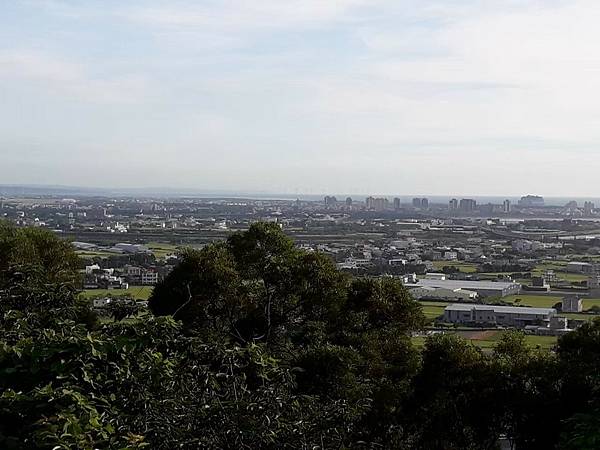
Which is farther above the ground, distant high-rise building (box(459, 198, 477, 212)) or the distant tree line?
distant high-rise building (box(459, 198, 477, 212))

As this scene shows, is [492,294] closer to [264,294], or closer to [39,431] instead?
[264,294]

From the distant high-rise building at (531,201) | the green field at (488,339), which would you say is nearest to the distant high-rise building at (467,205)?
the distant high-rise building at (531,201)

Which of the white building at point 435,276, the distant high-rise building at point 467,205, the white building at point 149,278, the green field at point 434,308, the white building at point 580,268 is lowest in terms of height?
the white building at point 435,276

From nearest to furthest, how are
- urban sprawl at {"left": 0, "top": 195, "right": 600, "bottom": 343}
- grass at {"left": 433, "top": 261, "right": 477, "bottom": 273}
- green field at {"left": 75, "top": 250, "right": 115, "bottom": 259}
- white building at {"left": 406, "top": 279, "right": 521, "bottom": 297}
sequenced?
urban sprawl at {"left": 0, "top": 195, "right": 600, "bottom": 343}, white building at {"left": 406, "top": 279, "right": 521, "bottom": 297}, green field at {"left": 75, "top": 250, "right": 115, "bottom": 259}, grass at {"left": 433, "top": 261, "right": 477, "bottom": 273}

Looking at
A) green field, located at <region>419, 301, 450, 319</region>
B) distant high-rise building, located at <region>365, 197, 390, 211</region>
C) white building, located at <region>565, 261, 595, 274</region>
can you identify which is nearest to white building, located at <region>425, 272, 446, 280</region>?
white building, located at <region>565, 261, 595, 274</region>

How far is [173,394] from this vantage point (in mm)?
4508

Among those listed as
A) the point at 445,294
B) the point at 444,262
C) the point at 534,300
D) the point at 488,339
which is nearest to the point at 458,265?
the point at 444,262

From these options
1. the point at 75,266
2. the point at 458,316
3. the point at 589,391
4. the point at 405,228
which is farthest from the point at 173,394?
the point at 405,228

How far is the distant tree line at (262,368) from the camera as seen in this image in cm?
412

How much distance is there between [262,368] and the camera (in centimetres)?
512

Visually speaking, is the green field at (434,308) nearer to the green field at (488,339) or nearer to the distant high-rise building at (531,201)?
the green field at (488,339)

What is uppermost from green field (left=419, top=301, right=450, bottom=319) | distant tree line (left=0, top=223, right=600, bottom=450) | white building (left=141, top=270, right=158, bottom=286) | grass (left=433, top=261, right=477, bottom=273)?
distant tree line (left=0, top=223, right=600, bottom=450)

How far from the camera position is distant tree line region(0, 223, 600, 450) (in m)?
4.12

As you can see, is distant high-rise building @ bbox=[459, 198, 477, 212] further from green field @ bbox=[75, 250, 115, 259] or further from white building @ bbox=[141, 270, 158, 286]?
white building @ bbox=[141, 270, 158, 286]
